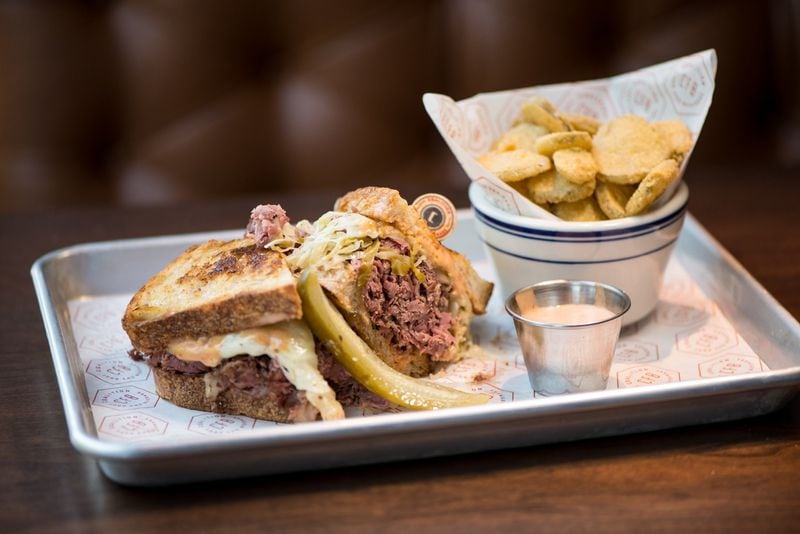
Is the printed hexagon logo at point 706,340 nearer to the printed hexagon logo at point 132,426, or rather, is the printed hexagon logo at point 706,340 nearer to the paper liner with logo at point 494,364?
the paper liner with logo at point 494,364

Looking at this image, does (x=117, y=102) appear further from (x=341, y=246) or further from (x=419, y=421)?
(x=419, y=421)

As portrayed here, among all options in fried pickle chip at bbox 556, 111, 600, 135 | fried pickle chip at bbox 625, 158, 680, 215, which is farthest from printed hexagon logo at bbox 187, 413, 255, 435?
fried pickle chip at bbox 556, 111, 600, 135

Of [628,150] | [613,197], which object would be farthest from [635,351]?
[628,150]

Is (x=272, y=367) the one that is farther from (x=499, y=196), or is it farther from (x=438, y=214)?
(x=499, y=196)

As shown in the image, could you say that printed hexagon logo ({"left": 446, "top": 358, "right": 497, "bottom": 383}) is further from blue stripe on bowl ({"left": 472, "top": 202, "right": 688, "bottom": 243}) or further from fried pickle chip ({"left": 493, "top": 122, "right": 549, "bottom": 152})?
fried pickle chip ({"left": 493, "top": 122, "right": 549, "bottom": 152})

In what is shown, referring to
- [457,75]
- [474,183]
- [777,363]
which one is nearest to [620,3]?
[457,75]
